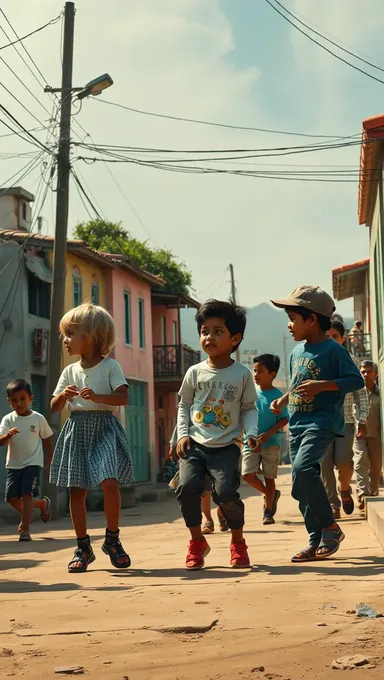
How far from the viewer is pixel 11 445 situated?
1144 cm

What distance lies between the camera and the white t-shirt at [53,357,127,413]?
697cm

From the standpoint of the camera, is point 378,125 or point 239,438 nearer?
point 239,438

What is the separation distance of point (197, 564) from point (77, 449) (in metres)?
1.00

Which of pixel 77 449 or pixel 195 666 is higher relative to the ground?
pixel 77 449

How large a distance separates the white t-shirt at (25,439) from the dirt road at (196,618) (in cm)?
365

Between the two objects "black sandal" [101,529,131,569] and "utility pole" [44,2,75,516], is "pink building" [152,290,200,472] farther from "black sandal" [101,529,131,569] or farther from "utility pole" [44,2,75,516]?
"black sandal" [101,529,131,569]

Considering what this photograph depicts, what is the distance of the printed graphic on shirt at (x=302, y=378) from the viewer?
22.5ft

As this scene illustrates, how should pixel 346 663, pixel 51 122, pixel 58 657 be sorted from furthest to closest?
pixel 51 122 < pixel 58 657 < pixel 346 663

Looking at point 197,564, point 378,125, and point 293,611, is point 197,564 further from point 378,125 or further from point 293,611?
point 378,125

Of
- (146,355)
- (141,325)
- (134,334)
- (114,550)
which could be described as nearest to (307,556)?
(114,550)

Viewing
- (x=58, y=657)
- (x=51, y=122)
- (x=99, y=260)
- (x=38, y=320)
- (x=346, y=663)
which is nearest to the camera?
(x=346, y=663)

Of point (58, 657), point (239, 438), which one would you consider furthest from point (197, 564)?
point (58, 657)

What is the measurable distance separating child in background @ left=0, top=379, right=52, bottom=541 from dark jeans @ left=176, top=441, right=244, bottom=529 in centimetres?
463

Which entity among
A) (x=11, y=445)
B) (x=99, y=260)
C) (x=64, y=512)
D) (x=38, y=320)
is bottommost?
(x=64, y=512)
